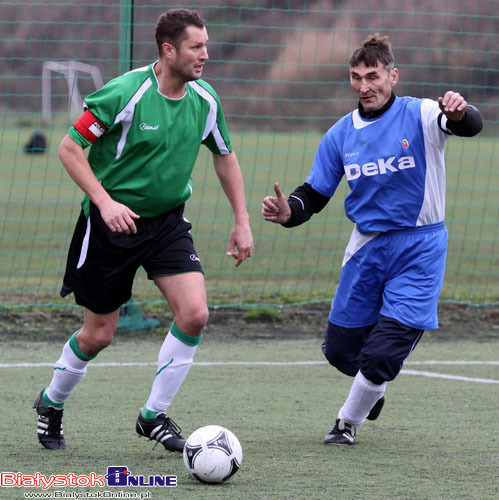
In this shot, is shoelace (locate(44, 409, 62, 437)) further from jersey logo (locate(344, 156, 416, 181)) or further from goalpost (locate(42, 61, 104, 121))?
goalpost (locate(42, 61, 104, 121))

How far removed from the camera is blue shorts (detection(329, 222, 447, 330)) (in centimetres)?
497

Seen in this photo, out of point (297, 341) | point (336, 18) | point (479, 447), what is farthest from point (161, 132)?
point (336, 18)

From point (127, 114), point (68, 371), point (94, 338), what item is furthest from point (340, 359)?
point (127, 114)

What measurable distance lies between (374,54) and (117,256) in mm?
1606

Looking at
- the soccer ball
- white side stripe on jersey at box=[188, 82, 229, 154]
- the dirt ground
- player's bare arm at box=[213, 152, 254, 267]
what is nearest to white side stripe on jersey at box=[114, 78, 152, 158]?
white side stripe on jersey at box=[188, 82, 229, 154]

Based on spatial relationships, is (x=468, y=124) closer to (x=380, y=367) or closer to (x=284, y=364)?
(x=380, y=367)

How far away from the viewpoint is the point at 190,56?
183 inches

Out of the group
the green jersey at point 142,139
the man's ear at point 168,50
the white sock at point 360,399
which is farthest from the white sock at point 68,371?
the man's ear at point 168,50

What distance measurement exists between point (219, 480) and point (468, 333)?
196 inches

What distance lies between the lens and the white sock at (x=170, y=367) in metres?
4.78

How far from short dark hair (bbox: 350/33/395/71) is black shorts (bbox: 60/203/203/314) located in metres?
1.20

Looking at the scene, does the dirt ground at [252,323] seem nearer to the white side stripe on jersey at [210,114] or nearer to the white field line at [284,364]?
the white field line at [284,364]

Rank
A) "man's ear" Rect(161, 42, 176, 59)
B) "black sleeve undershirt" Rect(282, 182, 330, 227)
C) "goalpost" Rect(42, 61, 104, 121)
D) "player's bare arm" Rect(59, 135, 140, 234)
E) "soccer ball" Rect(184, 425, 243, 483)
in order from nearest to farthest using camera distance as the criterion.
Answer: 1. "soccer ball" Rect(184, 425, 243, 483)
2. "player's bare arm" Rect(59, 135, 140, 234)
3. "man's ear" Rect(161, 42, 176, 59)
4. "black sleeve undershirt" Rect(282, 182, 330, 227)
5. "goalpost" Rect(42, 61, 104, 121)

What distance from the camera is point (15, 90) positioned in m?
32.2
